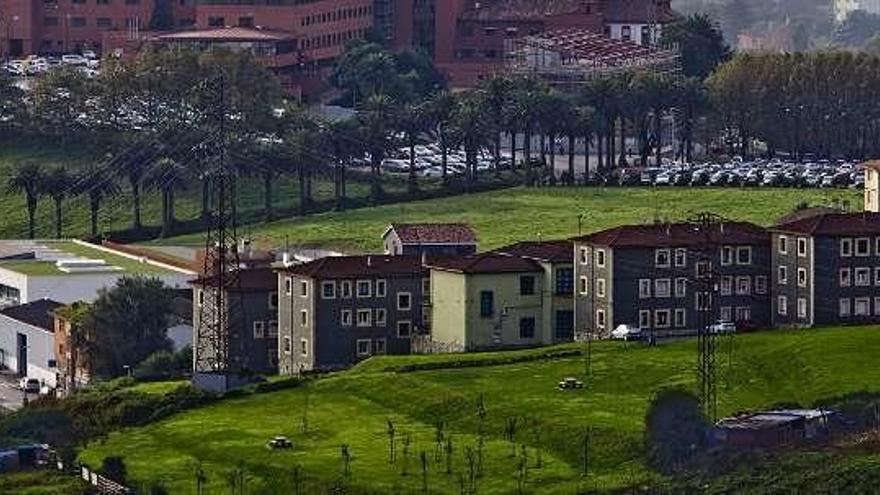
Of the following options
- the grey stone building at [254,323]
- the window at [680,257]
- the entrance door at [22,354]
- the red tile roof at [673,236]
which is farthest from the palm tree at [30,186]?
the window at [680,257]

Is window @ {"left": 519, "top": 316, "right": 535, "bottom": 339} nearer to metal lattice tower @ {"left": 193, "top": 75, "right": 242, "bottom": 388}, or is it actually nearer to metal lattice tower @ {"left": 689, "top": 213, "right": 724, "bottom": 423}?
metal lattice tower @ {"left": 689, "top": 213, "right": 724, "bottom": 423}

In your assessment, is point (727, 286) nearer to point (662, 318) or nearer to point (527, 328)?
point (662, 318)

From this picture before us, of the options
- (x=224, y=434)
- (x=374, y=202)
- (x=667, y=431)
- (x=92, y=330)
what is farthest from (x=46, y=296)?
(x=667, y=431)

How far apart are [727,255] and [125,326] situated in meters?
12.1

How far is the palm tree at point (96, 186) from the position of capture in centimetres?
9969

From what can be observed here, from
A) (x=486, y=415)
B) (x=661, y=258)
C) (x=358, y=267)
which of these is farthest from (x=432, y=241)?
(x=486, y=415)

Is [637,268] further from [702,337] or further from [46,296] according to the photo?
[46,296]

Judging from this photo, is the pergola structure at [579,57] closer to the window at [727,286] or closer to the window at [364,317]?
the window at [364,317]

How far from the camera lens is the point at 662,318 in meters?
72.2

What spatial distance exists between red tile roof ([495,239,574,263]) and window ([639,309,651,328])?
1.96 m

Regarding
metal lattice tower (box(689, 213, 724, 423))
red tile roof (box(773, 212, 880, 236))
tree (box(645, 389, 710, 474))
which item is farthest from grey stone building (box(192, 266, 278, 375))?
tree (box(645, 389, 710, 474))

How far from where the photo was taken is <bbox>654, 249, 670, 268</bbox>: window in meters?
72.5

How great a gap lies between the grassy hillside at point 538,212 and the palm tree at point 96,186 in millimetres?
3871

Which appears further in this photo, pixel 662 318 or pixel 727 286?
pixel 727 286
